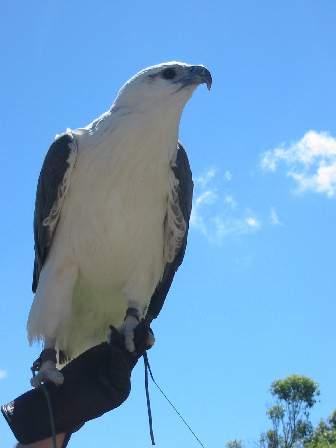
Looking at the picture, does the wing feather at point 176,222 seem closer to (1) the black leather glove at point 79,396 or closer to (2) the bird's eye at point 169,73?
(2) the bird's eye at point 169,73

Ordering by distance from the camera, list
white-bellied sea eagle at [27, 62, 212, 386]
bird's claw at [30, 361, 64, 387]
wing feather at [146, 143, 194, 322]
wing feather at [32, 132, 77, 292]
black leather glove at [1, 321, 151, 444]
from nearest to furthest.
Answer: black leather glove at [1, 321, 151, 444], bird's claw at [30, 361, 64, 387], white-bellied sea eagle at [27, 62, 212, 386], wing feather at [32, 132, 77, 292], wing feather at [146, 143, 194, 322]

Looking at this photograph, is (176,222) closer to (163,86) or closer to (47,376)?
(163,86)

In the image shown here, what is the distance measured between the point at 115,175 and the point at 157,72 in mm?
719

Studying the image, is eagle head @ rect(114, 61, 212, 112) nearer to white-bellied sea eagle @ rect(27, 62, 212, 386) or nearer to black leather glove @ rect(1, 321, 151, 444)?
white-bellied sea eagle @ rect(27, 62, 212, 386)

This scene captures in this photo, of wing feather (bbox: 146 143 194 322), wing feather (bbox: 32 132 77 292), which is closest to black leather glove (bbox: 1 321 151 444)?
wing feather (bbox: 146 143 194 322)

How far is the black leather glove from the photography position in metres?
2.91

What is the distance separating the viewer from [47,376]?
10.3ft

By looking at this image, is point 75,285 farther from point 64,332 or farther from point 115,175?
point 115,175

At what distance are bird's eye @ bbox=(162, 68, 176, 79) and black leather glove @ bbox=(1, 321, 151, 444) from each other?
5.29 ft

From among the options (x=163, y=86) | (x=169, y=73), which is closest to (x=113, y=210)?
(x=163, y=86)

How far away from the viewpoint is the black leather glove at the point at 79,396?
2.91 meters

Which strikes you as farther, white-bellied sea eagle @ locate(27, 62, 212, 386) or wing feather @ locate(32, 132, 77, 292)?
wing feather @ locate(32, 132, 77, 292)

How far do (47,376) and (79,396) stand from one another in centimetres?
23

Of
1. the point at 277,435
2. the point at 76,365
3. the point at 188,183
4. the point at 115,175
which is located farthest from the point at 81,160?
the point at 277,435
